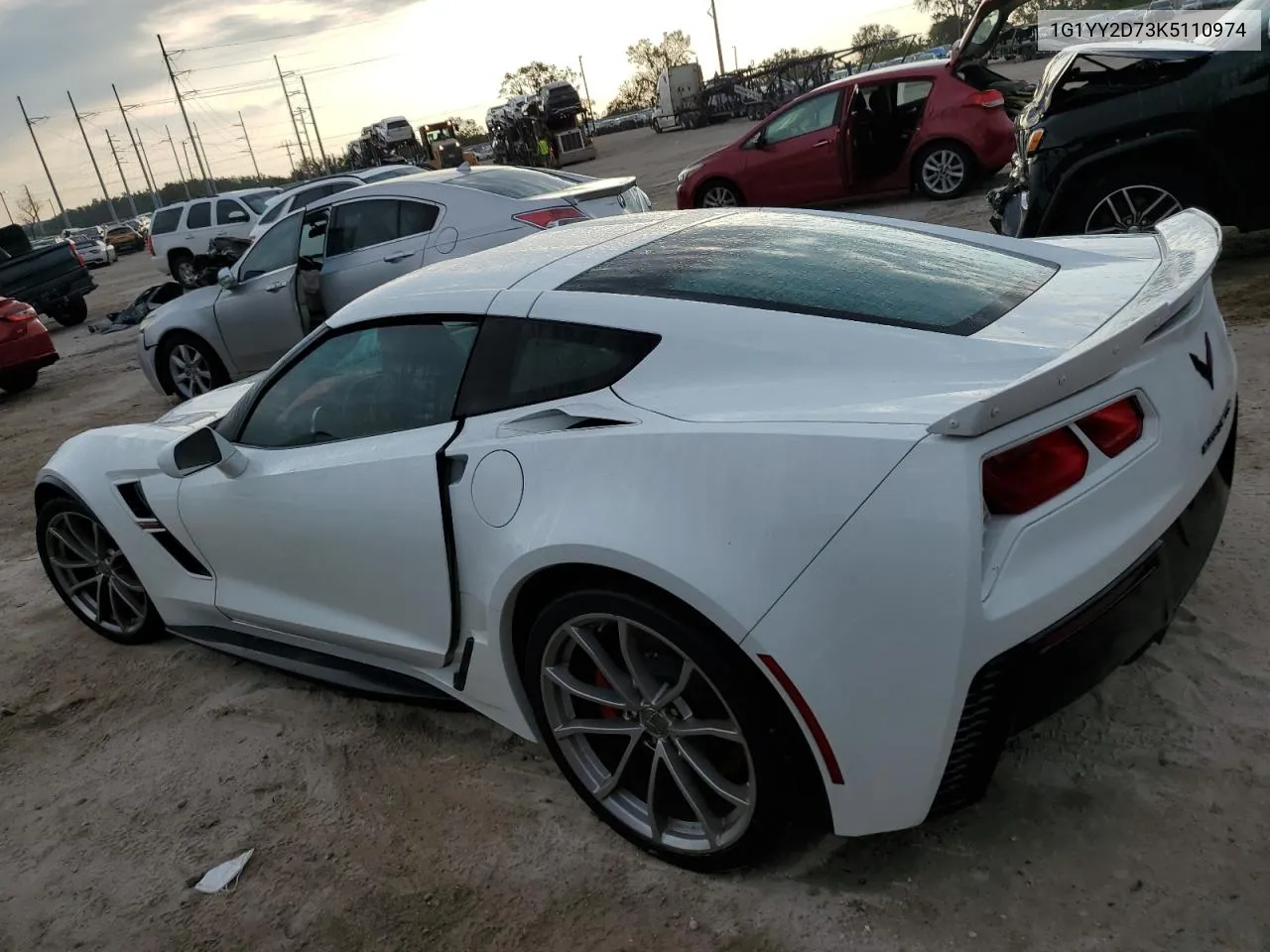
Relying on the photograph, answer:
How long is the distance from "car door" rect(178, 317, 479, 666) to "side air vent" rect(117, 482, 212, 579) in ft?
0.41

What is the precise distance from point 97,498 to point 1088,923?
145 inches

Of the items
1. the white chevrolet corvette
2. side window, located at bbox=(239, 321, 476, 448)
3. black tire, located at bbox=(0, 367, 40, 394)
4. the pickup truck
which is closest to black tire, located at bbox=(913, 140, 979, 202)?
the white chevrolet corvette

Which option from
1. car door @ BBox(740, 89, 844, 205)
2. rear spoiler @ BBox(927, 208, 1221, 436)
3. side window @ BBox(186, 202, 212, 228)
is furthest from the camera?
side window @ BBox(186, 202, 212, 228)

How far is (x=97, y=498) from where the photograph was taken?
3.86m

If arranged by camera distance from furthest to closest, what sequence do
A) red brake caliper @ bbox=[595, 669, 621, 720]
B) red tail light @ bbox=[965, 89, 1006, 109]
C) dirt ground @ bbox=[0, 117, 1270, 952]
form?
red tail light @ bbox=[965, 89, 1006, 109]
red brake caliper @ bbox=[595, 669, 621, 720]
dirt ground @ bbox=[0, 117, 1270, 952]

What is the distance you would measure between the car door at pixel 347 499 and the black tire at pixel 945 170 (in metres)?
10.00

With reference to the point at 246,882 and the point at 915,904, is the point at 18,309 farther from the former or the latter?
the point at 915,904

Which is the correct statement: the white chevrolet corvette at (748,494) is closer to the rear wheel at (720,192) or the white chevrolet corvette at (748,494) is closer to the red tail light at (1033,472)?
the red tail light at (1033,472)

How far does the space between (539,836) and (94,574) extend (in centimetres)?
271

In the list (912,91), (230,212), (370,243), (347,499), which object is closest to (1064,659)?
(347,499)

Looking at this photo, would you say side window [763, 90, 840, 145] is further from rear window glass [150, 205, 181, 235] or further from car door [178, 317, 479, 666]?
rear window glass [150, 205, 181, 235]

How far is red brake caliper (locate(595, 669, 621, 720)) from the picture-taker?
2.45m

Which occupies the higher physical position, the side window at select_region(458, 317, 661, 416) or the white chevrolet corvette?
the side window at select_region(458, 317, 661, 416)

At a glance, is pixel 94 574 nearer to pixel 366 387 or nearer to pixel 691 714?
pixel 366 387
